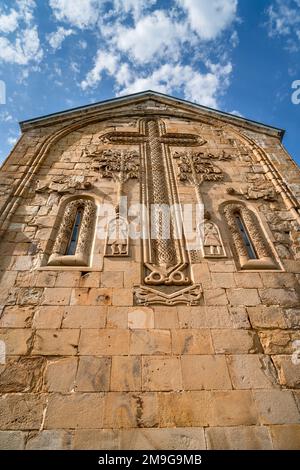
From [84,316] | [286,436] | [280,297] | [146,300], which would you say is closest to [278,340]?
[280,297]

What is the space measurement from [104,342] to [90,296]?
0.74m

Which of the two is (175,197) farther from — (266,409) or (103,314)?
(266,409)

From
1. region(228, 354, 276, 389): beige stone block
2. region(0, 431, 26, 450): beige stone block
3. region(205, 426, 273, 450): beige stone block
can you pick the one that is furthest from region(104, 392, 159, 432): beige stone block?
region(228, 354, 276, 389): beige stone block

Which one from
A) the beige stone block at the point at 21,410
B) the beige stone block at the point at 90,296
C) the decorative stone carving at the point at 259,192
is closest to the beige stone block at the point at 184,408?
the beige stone block at the point at 21,410

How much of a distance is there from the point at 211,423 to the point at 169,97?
913 centimetres

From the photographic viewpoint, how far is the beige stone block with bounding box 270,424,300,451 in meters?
2.84

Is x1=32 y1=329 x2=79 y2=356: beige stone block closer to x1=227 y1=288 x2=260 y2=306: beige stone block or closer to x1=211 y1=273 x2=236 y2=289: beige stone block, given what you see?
x1=211 y1=273 x2=236 y2=289: beige stone block

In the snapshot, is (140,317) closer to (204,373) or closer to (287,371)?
(204,373)

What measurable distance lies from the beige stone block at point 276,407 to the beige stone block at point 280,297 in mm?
1226

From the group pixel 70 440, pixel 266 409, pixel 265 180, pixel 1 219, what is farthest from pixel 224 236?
pixel 1 219

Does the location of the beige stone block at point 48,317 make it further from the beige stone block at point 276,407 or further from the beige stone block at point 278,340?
the beige stone block at point 278,340

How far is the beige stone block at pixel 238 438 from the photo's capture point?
111 inches

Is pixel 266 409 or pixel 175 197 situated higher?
pixel 175 197
